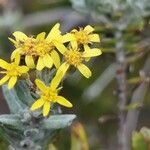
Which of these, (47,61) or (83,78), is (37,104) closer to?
(47,61)

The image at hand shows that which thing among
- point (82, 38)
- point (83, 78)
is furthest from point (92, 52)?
point (83, 78)

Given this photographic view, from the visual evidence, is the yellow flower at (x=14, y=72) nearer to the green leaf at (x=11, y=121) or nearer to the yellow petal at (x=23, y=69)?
the yellow petal at (x=23, y=69)

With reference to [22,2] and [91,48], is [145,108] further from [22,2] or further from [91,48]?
[91,48]

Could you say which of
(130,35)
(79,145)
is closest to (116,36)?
(130,35)

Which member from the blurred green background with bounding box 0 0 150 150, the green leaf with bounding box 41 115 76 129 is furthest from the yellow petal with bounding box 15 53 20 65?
the blurred green background with bounding box 0 0 150 150

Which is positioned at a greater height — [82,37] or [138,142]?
[82,37]

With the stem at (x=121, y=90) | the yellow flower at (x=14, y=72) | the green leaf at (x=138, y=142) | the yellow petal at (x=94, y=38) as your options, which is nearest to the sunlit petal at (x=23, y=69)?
the yellow flower at (x=14, y=72)

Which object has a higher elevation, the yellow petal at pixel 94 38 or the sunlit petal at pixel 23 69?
the yellow petal at pixel 94 38
